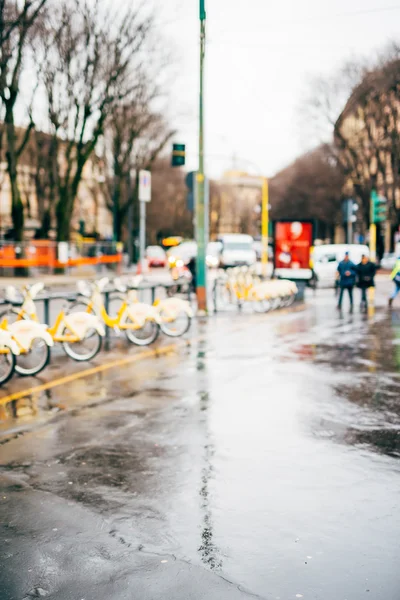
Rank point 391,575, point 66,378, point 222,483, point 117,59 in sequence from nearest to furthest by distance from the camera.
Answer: point 391,575 < point 222,483 < point 66,378 < point 117,59

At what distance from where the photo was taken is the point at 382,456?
6.63 m

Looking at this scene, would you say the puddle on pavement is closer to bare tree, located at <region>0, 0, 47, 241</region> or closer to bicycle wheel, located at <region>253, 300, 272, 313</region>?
bicycle wheel, located at <region>253, 300, 272, 313</region>

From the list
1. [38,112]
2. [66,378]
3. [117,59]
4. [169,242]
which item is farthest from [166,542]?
[169,242]

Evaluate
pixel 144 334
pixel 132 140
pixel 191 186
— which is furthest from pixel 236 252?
pixel 144 334

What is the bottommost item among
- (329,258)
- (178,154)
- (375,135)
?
(329,258)

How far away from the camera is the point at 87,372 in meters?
11.3

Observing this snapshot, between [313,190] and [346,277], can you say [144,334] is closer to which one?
[346,277]

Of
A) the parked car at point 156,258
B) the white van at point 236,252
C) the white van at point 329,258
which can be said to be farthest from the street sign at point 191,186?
the parked car at point 156,258

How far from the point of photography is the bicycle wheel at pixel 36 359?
1084cm

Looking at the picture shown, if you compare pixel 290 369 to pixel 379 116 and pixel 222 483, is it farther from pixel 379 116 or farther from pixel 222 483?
pixel 379 116

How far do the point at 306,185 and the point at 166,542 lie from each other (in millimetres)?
65194

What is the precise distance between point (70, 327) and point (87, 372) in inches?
38.5

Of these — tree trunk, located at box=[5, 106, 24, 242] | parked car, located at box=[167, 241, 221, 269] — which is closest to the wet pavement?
tree trunk, located at box=[5, 106, 24, 242]

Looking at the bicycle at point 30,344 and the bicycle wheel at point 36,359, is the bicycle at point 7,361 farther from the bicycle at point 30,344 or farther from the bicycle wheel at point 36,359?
the bicycle wheel at point 36,359
